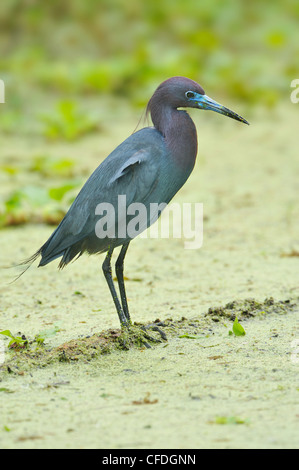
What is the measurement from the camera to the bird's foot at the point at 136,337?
12.3 feet

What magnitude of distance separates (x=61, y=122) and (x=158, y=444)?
6.80 metres

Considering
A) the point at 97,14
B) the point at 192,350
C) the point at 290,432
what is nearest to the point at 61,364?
the point at 192,350

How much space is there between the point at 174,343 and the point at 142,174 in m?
0.85

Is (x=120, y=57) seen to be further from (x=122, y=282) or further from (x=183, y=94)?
(x=122, y=282)

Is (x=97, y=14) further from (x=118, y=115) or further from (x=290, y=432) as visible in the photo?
(x=290, y=432)

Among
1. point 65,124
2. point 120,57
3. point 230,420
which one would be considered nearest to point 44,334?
point 230,420

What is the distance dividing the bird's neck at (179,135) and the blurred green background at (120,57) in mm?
4065

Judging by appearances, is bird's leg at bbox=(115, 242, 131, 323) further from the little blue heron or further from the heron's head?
the heron's head

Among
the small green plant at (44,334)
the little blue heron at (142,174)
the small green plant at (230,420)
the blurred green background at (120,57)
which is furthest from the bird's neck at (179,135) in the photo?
the blurred green background at (120,57)

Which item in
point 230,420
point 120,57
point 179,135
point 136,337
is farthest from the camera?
point 120,57

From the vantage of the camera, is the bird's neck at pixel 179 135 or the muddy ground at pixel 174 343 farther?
the bird's neck at pixel 179 135

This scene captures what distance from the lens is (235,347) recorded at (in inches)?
146

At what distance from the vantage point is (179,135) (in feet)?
12.8

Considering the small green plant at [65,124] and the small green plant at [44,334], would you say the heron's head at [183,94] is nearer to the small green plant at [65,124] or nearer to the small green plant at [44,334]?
the small green plant at [44,334]
